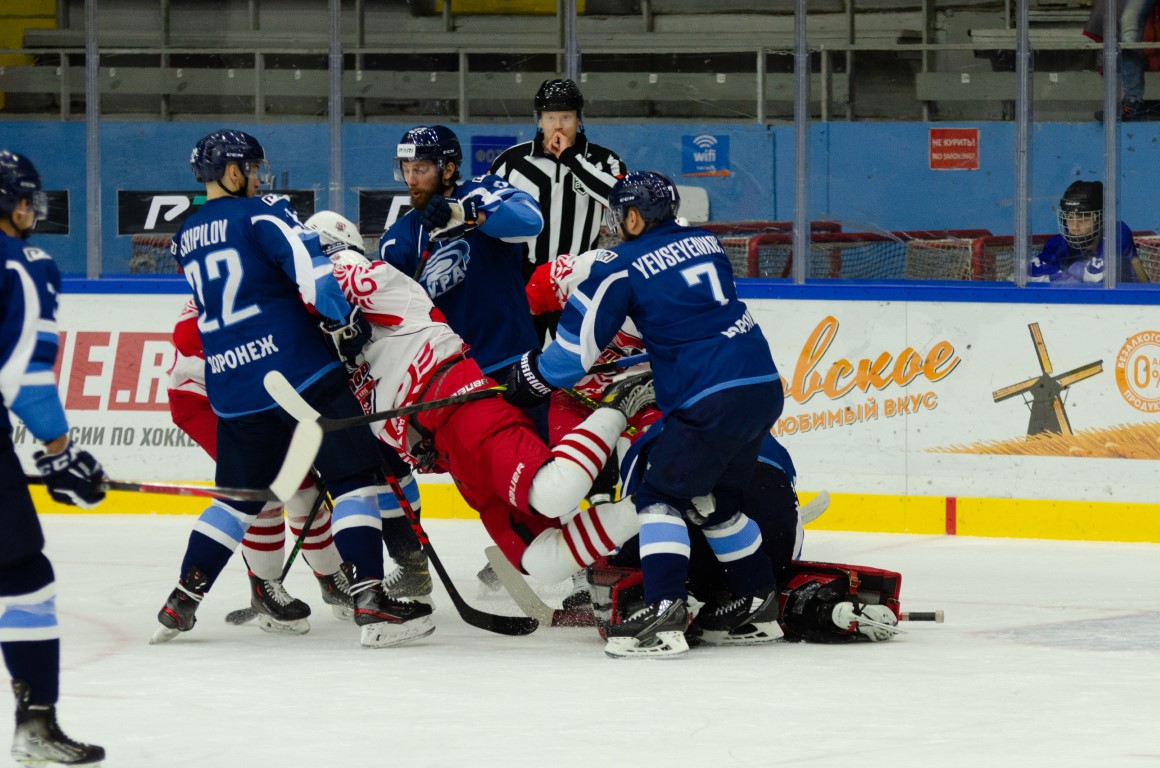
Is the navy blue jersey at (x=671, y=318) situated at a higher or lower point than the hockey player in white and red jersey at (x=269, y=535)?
higher

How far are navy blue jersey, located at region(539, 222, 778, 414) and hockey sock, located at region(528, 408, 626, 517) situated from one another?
0.52 feet

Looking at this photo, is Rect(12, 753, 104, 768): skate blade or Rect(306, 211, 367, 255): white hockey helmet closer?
Rect(12, 753, 104, 768): skate blade

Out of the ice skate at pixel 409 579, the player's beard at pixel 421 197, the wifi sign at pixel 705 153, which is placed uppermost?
the wifi sign at pixel 705 153

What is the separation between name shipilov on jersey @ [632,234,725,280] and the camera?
13.9ft

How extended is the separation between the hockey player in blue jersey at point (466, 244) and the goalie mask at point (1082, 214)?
2432 mm

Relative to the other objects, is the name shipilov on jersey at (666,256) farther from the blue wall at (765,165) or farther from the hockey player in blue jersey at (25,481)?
the blue wall at (765,165)

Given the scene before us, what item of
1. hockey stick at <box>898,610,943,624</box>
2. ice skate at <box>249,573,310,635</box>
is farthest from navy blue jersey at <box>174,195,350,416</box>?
hockey stick at <box>898,610,943,624</box>

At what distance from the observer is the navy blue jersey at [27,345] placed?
303 centimetres

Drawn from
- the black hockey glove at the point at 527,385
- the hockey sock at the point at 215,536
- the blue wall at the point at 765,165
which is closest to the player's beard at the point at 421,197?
the black hockey glove at the point at 527,385

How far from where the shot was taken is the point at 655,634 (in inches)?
164

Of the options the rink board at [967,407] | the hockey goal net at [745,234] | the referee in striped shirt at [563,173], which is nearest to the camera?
the referee in striped shirt at [563,173]

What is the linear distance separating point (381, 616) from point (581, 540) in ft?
1.75

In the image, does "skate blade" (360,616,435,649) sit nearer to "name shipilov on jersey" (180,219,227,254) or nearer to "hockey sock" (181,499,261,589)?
"hockey sock" (181,499,261,589)

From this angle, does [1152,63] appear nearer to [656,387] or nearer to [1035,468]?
[1035,468]
